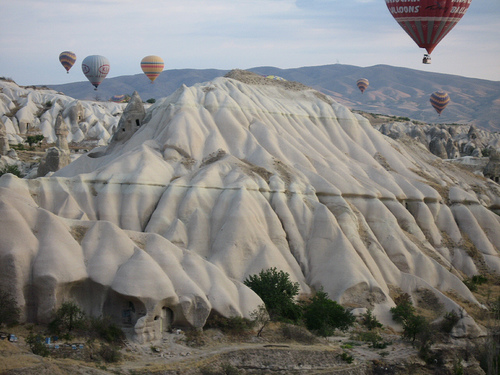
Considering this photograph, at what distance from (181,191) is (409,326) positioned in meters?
14.3

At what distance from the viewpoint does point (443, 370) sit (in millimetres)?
33812

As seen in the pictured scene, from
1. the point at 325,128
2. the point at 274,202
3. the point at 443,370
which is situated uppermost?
the point at 325,128

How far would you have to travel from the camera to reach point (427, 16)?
53094 mm

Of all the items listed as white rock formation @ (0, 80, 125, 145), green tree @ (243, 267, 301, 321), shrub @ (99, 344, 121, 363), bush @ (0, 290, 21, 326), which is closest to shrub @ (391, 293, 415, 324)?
green tree @ (243, 267, 301, 321)

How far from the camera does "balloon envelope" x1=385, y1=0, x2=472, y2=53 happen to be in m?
52.5

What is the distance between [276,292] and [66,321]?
1091 centimetres

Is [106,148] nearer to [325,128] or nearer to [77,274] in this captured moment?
[325,128]

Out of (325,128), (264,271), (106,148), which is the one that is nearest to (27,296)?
(264,271)

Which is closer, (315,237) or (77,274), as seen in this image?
(77,274)

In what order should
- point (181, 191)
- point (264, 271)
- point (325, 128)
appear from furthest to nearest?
point (325, 128)
point (181, 191)
point (264, 271)

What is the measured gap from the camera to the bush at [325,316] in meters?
35.0

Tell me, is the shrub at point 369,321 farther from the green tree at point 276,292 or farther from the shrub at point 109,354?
the shrub at point 109,354

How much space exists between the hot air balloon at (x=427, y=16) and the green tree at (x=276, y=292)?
24890 mm

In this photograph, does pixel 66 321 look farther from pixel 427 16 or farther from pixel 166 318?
pixel 427 16
